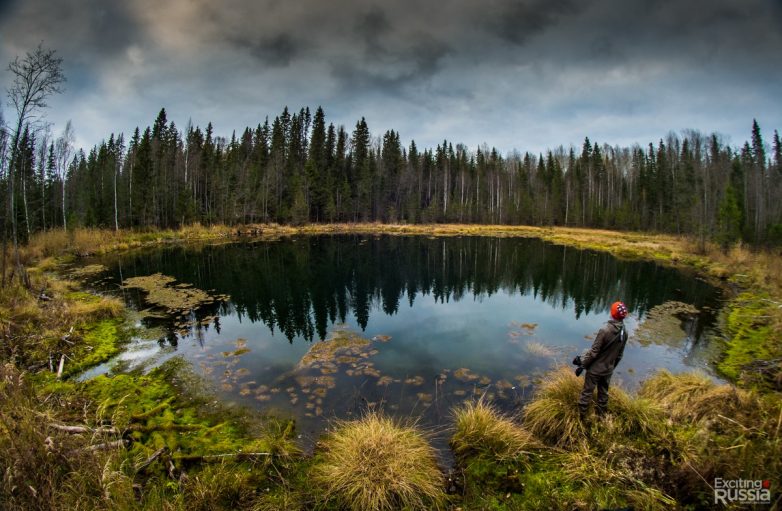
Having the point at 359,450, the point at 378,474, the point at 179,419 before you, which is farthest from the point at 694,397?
the point at 179,419

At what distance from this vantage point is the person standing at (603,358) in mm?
6023

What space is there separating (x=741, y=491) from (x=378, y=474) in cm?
409

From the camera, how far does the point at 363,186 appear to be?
2499 inches

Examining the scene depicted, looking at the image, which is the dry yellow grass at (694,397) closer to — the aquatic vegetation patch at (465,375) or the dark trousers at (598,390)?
the dark trousers at (598,390)

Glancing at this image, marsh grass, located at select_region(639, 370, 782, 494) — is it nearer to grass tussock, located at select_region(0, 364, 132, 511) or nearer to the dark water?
the dark water

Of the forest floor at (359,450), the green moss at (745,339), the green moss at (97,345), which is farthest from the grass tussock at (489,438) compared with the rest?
the green moss at (97,345)

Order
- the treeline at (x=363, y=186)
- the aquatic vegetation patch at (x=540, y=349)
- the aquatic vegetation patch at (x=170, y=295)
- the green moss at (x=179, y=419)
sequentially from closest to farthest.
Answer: the green moss at (x=179, y=419)
the aquatic vegetation patch at (x=540, y=349)
the aquatic vegetation patch at (x=170, y=295)
the treeline at (x=363, y=186)

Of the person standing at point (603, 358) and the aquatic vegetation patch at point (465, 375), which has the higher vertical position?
the person standing at point (603, 358)

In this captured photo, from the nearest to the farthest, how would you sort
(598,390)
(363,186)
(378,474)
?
(378,474) < (598,390) < (363,186)

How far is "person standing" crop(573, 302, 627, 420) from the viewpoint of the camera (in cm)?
602

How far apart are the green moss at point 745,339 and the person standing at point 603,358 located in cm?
492

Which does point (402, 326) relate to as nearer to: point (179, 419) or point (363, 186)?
point (179, 419)

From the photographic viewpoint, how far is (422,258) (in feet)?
108

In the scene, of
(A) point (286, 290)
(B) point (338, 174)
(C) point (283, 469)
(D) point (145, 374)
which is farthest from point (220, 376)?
(B) point (338, 174)
